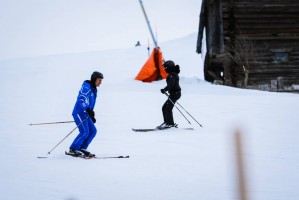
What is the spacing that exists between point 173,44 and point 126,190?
5209 centimetres

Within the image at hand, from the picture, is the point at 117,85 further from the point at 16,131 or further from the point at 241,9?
the point at 16,131

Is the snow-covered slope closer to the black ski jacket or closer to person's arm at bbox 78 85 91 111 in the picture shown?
person's arm at bbox 78 85 91 111

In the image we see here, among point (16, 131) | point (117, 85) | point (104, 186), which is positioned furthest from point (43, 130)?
point (117, 85)

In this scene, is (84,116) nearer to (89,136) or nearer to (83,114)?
(83,114)

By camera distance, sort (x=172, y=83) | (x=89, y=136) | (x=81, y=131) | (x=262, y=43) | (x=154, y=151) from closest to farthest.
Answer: (x=81, y=131) < (x=89, y=136) < (x=154, y=151) < (x=172, y=83) < (x=262, y=43)

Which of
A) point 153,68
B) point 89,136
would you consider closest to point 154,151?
point 89,136

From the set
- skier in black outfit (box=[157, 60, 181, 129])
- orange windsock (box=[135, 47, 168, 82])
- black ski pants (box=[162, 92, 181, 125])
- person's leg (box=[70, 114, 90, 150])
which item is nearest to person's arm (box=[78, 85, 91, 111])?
person's leg (box=[70, 114, 90, 150])

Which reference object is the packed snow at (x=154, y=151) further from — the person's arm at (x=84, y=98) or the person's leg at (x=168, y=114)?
the person's arm at (x=84, y=98)

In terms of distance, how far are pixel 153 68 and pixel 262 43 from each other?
18.4ft

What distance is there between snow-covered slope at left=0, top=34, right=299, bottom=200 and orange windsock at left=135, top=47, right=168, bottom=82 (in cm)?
307

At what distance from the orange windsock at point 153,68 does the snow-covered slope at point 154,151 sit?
307 cm

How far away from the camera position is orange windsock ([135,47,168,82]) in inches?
668

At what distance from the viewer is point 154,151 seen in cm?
644

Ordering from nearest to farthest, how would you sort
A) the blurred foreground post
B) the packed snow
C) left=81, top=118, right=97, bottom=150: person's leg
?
1. the blurred foreground post
2. the packed snow
3. left=81, top=118, right=97, bottom=150: person's leg
